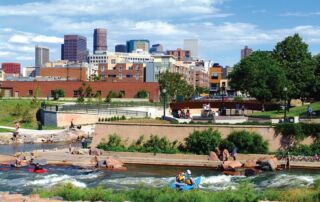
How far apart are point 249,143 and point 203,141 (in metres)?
4.19

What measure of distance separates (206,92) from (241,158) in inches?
5068

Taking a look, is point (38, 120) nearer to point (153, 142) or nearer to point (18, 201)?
Answer: point (153, 142)

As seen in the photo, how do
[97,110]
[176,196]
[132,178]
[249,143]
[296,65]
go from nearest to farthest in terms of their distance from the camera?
1. [176,196]
2. [132,178]
3. [249,143]
4. [97,110]
5. [296,65]

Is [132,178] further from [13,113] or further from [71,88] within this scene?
[71,88]

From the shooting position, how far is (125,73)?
482ft

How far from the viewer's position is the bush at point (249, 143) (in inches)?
1880

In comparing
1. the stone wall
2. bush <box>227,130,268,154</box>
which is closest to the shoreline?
bush <box>227,130,268,154</box>

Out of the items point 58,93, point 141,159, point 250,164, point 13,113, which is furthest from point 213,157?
point 58,93

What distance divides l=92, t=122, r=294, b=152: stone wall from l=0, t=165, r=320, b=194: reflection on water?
6.09 meters

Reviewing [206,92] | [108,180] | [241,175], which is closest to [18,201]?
[108,180]

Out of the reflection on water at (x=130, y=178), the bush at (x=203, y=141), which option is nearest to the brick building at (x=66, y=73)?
the bush at (x=203, y=141)

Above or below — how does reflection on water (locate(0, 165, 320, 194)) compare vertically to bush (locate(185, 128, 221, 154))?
below

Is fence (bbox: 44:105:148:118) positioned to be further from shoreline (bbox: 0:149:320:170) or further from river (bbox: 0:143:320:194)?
river (bbox: 0:143:320:194)

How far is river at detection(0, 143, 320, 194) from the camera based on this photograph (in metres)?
37.2
